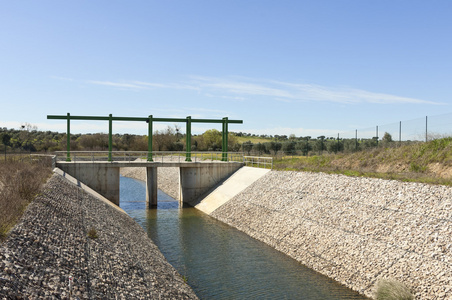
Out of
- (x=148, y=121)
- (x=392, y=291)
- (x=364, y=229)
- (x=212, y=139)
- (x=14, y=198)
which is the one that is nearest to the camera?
(x=392, y=291)

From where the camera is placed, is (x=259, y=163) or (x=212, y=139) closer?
(x=259, y=163)

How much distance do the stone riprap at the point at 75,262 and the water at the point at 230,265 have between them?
4.38 feet

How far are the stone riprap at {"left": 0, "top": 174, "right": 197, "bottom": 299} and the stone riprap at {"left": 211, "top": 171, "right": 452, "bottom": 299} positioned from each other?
6584mm

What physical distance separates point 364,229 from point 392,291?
176 inches

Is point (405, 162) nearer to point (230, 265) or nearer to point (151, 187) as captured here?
point (230, 265)

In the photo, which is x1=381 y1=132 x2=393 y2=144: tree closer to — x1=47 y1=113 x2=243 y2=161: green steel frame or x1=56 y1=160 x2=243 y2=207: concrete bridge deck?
x1=56 y1=160 x2=243 y2=207: concrete bridge deck

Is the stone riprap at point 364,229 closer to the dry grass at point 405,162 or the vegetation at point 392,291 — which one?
the vegetation at point 392,291


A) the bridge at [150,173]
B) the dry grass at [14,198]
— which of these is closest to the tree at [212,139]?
the bridge at [150,173]

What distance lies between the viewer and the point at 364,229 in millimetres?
16297

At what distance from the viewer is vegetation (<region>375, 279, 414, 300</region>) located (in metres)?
11.8

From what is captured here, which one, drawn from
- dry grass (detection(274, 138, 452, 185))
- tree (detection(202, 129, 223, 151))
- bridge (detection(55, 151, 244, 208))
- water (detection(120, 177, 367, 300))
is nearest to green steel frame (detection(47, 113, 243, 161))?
bridge (detection(55, 151, 244, 208))

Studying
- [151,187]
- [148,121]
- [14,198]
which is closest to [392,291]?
[14,198]

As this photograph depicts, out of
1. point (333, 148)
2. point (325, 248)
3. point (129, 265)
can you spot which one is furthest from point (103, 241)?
point (333, 148)

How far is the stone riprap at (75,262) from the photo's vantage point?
855 cm
